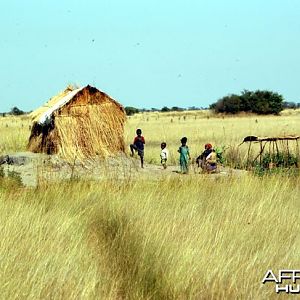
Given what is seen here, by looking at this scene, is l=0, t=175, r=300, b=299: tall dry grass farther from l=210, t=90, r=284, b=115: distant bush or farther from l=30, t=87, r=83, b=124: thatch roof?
l=210, t=90, r=284, b=115: distant bush

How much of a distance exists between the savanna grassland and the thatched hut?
31.3ft

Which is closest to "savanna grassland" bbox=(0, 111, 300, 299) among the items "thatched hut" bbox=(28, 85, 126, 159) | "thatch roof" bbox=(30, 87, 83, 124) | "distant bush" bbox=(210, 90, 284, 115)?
"thatched hut" bbox=(28, 85, 126, 159)

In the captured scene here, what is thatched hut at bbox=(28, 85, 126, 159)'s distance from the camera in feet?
58.5

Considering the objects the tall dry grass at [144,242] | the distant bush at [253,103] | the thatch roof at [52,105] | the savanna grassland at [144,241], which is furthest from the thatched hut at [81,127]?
the distant bush at [253,103]

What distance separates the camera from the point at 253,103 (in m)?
75.1

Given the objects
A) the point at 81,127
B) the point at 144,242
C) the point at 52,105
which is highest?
the point at 52,105

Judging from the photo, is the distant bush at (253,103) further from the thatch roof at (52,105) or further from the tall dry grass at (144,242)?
the tall dry grass at (144,242)

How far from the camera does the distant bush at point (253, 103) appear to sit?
7282 centimetres

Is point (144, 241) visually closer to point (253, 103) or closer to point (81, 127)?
point (81, 127)

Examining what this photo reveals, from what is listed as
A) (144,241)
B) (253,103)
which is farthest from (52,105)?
(253,103)

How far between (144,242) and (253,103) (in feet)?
233

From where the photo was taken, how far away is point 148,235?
575 cm

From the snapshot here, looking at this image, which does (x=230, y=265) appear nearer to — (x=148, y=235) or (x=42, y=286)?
(x=148, y=235)

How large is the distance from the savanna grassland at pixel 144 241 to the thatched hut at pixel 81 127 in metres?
9.54
